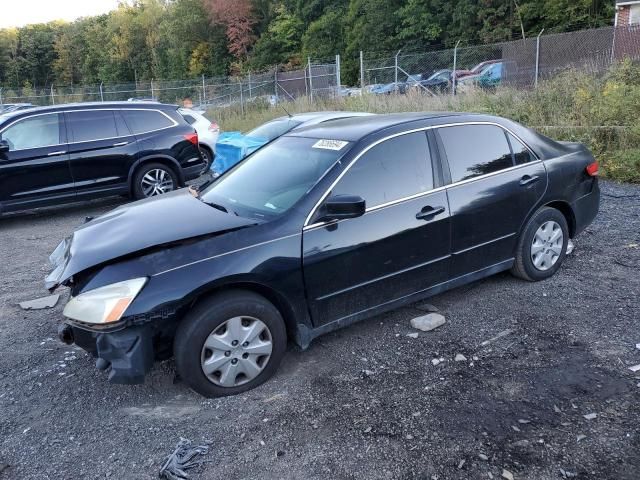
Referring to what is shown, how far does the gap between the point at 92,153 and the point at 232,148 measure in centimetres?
221

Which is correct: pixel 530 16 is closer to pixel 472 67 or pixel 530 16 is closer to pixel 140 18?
pixel 472 67

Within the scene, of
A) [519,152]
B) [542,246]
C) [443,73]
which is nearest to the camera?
[519,152]

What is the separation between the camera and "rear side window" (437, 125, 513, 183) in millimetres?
4320

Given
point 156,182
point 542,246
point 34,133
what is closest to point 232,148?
point 156,182

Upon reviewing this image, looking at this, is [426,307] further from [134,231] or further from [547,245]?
[134,231]

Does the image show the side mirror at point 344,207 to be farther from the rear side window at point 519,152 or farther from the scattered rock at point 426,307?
the rear side window at point 519,152

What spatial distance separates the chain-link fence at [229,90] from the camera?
21.8 m

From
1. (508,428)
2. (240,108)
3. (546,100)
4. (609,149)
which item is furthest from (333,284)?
(240,108)

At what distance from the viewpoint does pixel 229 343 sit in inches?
131

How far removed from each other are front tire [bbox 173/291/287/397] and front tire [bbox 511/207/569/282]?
2423 millimetres

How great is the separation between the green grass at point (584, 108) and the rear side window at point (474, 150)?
5.01 metres

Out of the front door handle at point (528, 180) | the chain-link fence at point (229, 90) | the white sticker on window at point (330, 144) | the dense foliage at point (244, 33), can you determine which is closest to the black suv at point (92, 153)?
the white sticker on window at point (330, 144)

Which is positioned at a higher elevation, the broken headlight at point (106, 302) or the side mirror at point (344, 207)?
the side mirror at point (344, 207)

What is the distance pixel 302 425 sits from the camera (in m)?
3.14
